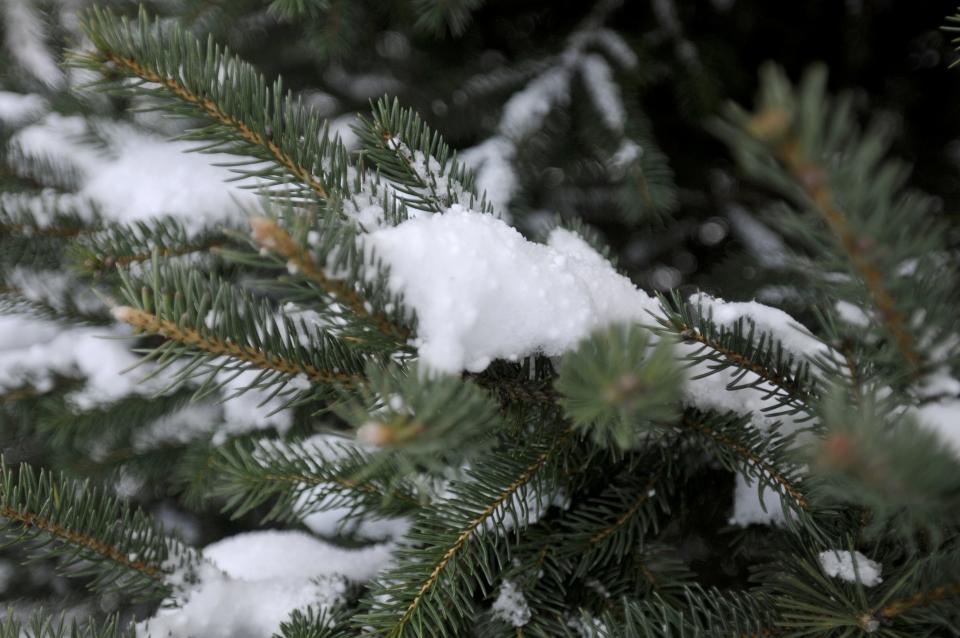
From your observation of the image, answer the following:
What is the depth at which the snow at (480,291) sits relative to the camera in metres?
0.47

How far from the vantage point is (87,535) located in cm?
68

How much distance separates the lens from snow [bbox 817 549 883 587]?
543mm

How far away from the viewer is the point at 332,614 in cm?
70

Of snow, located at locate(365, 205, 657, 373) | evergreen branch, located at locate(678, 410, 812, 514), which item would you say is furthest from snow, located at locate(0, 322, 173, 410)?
evergreen branch, located at locate(678, 410, 812, 514)

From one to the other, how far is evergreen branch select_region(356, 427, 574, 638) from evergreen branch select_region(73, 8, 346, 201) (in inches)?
11.9

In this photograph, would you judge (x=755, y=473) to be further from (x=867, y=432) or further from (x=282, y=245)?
(x=282, y=245)

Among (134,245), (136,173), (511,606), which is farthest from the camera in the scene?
(136,173)

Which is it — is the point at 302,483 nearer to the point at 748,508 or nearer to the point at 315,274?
the point at 315,274

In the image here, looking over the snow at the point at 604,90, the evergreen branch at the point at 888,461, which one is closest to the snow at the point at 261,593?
the evergreen branch at the point at 888,461

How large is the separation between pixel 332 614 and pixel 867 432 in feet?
1.87

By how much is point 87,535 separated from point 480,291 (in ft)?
1.65

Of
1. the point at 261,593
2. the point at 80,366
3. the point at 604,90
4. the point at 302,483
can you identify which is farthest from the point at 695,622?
the point at 80,366

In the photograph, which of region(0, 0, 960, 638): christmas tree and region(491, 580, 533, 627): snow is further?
region(491, 580, 533, 627): snow

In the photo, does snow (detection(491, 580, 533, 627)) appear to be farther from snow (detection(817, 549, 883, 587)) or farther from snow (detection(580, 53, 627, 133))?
snow (detection(580, 53, 627, 133))
